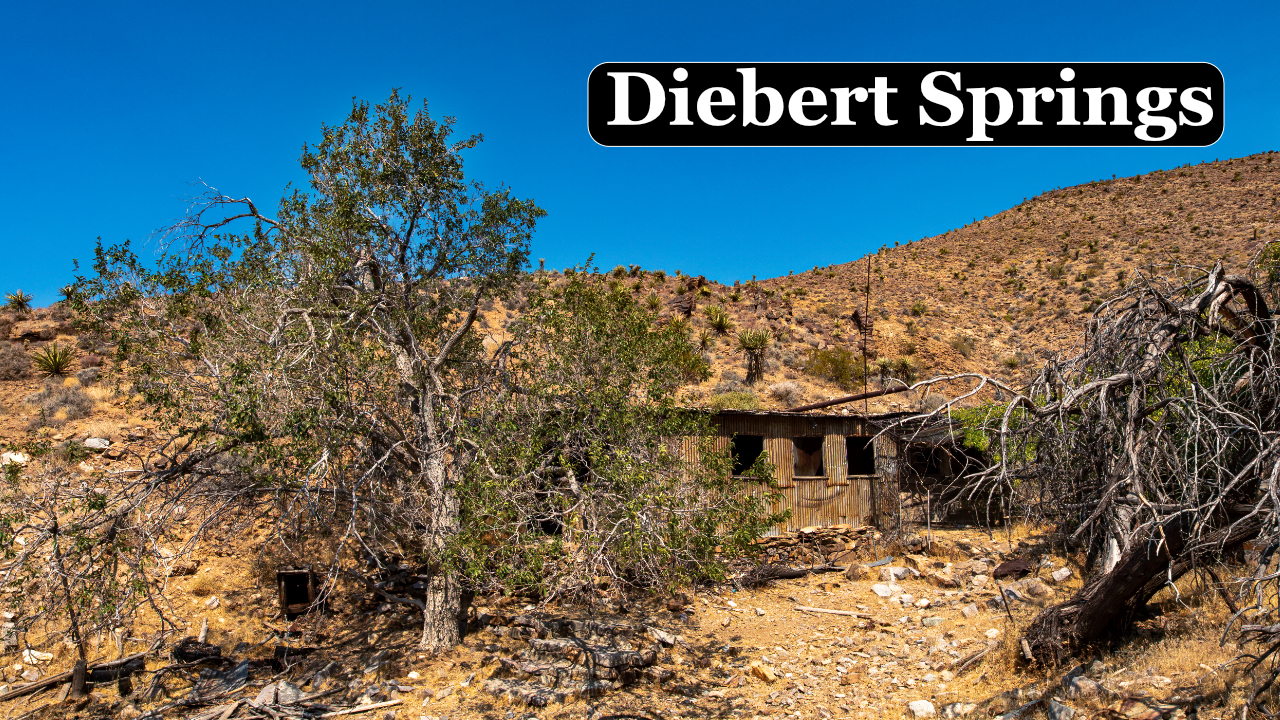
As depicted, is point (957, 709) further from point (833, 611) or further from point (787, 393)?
point (787, 393)

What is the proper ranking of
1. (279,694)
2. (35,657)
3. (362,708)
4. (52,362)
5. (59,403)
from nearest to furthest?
(362,708), (279,694), (35,657), (59,403), (52,362)

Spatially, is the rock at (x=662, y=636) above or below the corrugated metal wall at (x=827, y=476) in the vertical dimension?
below

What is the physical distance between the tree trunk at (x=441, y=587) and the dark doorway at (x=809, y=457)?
9.06 meters

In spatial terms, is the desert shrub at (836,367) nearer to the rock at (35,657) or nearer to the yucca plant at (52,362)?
the yucca plant at (52,362)

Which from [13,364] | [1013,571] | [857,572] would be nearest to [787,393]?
[857,572]

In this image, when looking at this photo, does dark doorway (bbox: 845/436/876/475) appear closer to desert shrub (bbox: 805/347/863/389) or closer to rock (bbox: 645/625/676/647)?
rock (bbox: 645/625/676/647)

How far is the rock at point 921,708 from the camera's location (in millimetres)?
8070

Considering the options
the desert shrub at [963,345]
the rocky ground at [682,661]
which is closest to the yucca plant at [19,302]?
the rocky ground at [682,661]

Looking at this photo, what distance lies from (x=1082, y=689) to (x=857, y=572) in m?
7.36

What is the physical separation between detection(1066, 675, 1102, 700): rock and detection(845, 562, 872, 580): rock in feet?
22.9

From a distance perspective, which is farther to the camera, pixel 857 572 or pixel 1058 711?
pixel 857 572

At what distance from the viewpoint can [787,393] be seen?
2752cm

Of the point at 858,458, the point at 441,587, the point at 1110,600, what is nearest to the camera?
the point at 1110,600

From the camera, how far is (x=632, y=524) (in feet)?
27.1
